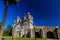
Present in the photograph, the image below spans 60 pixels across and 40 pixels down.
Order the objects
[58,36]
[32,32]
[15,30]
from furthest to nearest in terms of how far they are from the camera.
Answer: [15,30], [32,32], [58,36]

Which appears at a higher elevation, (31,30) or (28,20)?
(28,20)

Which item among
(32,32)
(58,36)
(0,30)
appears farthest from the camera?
(32,32)

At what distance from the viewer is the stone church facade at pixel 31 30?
4859cm

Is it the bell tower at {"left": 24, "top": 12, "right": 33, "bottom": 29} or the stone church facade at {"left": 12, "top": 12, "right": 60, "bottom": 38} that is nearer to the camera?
the stone church facade at {"left": 12, "top": 12, "right": 60, "bottom": 38}

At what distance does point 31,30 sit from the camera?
163 ft

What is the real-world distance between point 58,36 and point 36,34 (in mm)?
9228

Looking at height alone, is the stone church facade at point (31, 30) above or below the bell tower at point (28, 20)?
below

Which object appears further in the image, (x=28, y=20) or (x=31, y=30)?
(x=28, y=20)

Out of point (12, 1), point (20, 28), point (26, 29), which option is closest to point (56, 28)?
point (26, 29)

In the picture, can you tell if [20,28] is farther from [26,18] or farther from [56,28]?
[56,28]

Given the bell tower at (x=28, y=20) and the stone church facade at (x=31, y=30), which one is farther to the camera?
the bell tower at (x=28, y=20)

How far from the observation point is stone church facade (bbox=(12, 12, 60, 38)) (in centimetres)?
4859

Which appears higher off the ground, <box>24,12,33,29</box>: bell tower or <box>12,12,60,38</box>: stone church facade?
<box>24,12,33,29</box>: bell tower

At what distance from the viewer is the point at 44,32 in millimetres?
48594
